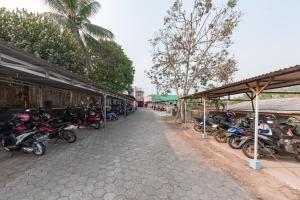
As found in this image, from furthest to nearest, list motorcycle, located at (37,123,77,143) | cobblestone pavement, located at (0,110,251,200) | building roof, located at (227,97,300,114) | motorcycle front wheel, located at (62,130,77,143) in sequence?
building roof, located at (227,97,300,114) < motorcycle front wheel, located at (62,130,77,143) < motorcycle, located at (37,123,77,143) < cobblestone pavement, located at (0,110,251,200)

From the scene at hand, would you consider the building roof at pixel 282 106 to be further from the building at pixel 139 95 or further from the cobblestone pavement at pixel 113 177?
the building at pixel 139 95

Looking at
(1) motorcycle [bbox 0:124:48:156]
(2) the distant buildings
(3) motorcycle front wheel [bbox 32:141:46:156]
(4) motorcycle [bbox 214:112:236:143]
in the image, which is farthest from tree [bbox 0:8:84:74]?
(2) the distant buildings

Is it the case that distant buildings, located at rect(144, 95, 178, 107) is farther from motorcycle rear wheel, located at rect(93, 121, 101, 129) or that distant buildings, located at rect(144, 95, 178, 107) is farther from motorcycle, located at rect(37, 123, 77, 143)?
motorcycle, located at rect(37, 123, 77, 143)

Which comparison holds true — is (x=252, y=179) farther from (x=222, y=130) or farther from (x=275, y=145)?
(x=222, y=130)

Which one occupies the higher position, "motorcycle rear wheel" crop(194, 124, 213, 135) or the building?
the building

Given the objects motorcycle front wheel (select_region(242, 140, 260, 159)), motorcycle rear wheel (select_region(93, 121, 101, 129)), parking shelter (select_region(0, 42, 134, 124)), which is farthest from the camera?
motorcycle rear wheel (select_region(93, 121, 101, 129))

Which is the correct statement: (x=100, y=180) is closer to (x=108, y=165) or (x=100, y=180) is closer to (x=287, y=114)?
(x=108, y=165)

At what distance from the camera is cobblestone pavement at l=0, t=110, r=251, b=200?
3.57 metres

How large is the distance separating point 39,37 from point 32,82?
490cm

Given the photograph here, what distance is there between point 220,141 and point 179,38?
10.9 metres

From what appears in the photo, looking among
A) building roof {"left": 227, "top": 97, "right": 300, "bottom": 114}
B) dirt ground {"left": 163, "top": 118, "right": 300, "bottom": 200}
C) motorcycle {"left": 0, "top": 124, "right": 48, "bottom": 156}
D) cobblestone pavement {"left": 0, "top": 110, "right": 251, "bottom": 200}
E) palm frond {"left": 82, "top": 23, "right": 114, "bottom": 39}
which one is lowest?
dirt ground {"left": 163, "top": 118, "right": 300, "bottom": 200}

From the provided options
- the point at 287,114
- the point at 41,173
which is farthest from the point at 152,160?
the point at 287,114

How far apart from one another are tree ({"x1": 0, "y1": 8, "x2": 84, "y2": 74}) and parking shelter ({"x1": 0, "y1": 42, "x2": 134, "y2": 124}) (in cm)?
250

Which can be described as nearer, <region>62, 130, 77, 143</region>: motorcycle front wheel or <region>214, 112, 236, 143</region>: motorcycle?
<region>62, 130, 77, 143</region>: motorcycle front wheel
